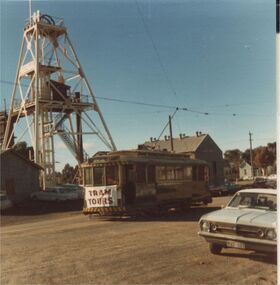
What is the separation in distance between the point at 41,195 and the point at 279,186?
34.6m

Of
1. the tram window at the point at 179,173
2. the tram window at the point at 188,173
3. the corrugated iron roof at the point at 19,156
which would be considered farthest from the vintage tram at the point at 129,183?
the corrugated iron roof at the point at 19,156

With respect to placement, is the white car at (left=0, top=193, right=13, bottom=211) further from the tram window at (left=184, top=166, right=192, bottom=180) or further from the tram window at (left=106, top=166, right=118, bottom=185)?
the tram window at (left=184, top=166, right=192, bottom=180)

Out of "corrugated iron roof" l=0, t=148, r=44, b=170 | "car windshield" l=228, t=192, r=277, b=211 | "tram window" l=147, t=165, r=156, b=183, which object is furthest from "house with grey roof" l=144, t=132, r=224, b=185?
"car windshield" l=228, t=192, r=277, b=211

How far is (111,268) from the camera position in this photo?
984 cm

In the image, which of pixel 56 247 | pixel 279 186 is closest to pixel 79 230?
pixel 56 247

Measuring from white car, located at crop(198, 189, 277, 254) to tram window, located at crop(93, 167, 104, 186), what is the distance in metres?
10.8

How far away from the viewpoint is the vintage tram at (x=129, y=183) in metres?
21.5

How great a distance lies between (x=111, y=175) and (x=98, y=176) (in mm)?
663

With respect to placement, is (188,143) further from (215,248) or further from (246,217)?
(246,217)

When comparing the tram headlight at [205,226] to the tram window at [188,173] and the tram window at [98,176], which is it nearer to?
the tram window at [98,176]

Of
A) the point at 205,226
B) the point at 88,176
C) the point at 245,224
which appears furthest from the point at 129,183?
the point at 245,224

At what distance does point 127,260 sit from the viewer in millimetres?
10680

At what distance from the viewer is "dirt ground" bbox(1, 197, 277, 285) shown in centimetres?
894

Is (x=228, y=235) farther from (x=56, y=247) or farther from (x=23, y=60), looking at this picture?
(x=23, y=60)
